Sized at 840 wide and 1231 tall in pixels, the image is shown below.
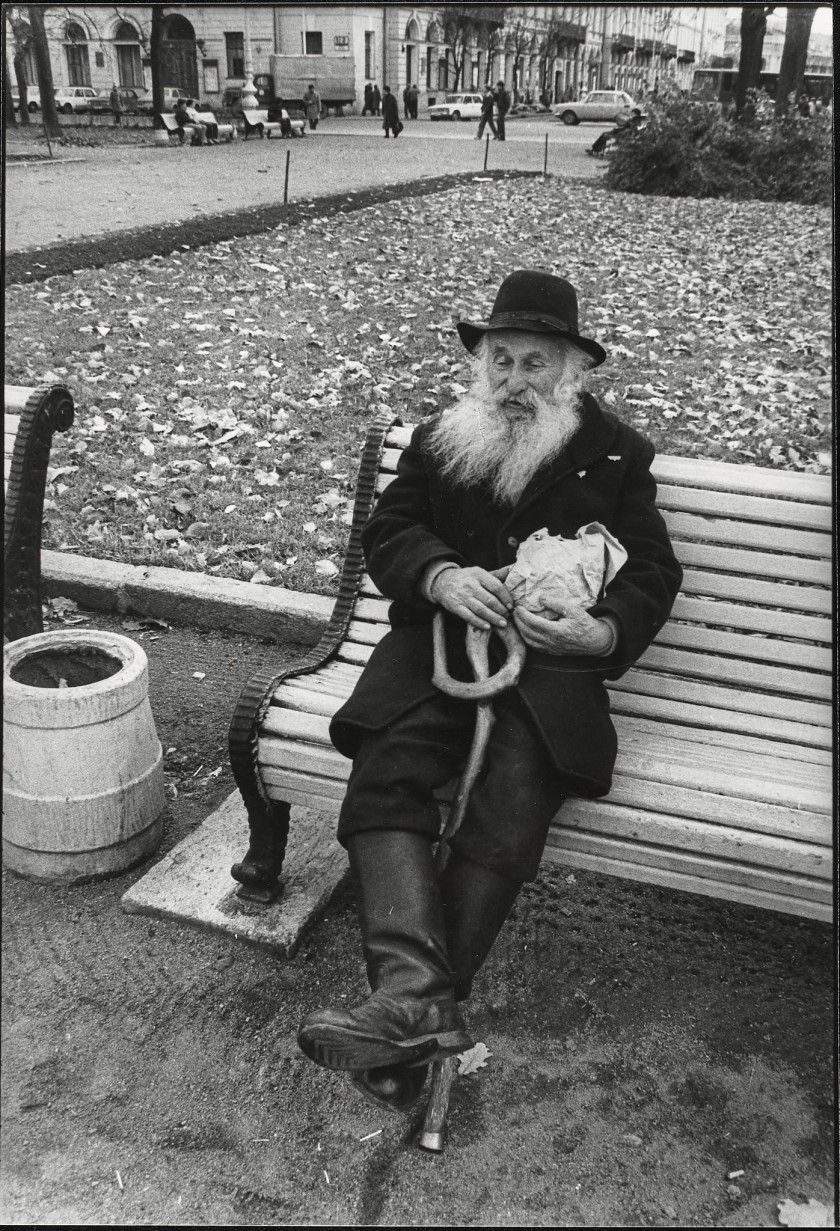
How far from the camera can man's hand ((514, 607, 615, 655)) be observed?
2.55 m

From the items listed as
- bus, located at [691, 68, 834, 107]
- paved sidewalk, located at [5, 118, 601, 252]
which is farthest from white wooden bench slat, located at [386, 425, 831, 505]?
bus, located at [691, 68, 834, 107]

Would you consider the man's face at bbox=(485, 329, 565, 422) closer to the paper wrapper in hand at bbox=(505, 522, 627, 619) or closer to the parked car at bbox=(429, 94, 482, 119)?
the paper wrapper in hand at bbox=(505, 522, 627, 619)

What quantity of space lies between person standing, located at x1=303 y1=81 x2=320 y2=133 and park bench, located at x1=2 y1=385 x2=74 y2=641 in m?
21.0

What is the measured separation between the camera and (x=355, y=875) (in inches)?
94.7

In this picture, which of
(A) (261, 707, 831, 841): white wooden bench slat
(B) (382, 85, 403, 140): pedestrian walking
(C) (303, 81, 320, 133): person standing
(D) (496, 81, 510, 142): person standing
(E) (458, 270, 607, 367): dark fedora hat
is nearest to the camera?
(A) (261, 707, 831, 841): white wooden bench slat

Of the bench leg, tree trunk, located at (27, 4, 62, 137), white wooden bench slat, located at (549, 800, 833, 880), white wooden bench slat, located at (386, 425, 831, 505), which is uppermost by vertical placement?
tree trunk, located at (27, 4, 62, 137)

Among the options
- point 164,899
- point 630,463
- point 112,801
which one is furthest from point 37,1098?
point 630,463

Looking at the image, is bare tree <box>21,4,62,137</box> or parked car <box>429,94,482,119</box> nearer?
bare tree <box>21,4,62,137</box>

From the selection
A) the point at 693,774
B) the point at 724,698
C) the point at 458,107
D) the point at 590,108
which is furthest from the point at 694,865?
the point at 458,107

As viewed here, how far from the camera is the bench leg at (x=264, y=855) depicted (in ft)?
9.36

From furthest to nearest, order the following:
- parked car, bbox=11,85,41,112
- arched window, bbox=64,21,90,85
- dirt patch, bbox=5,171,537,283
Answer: dirt patch, bbox=5,171,537,283, parked car, bbox=11,85,41,112, arched window, bbox=64,21,90,85

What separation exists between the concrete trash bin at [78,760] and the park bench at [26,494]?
0.54m

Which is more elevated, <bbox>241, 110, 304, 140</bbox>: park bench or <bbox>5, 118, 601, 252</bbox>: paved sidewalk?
<bbox>241, 110, 304, 140</bbox>: park bench

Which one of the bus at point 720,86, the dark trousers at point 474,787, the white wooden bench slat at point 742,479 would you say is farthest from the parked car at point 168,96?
the bus at point 720,86
